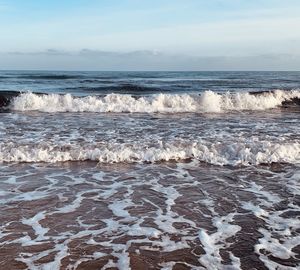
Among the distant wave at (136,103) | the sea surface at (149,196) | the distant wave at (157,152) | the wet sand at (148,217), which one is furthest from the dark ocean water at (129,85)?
the wet sand at (148,217)

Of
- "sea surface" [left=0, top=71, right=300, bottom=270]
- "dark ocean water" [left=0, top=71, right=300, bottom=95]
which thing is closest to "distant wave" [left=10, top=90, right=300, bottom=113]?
"sea surface" [left=0, top=71, right=300, bottom=270]

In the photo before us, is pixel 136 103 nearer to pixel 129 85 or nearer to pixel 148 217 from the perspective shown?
pixel 129 85

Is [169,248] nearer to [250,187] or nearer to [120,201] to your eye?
[120,201]

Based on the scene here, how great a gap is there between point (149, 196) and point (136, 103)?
13.1m

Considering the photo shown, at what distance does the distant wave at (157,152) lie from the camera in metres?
8.91

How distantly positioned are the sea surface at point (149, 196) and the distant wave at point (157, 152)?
0.02 meters

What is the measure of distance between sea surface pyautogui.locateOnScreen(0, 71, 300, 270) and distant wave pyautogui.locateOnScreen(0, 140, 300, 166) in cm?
2

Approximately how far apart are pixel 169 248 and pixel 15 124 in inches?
397

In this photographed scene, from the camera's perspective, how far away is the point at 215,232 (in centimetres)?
510

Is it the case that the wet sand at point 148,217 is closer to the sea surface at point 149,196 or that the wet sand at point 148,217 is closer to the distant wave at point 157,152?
the sea surface at point 149,196

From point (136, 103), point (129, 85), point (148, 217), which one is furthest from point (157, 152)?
point (129, 85)

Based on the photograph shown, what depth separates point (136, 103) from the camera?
19.4 m

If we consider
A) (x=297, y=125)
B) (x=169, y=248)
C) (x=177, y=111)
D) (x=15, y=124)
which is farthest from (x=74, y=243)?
(x=177, y=111)

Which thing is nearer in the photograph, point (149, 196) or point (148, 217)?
point (148, 217)
